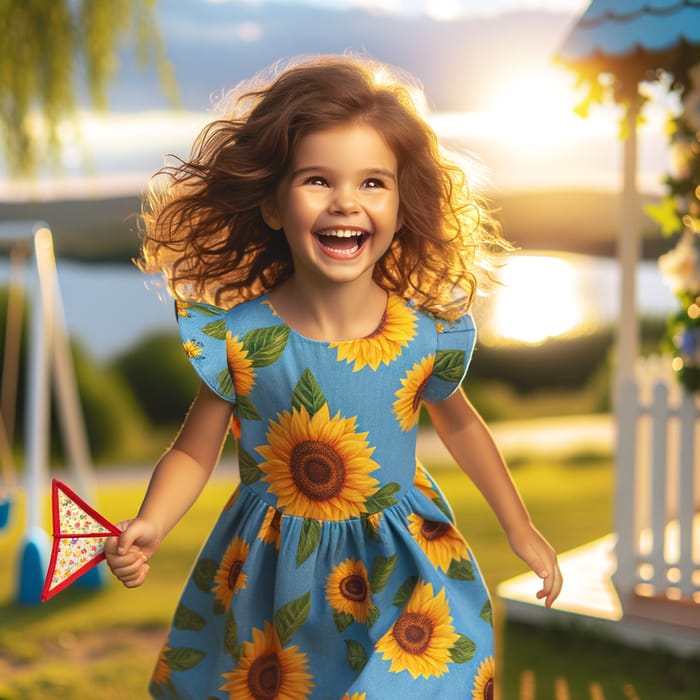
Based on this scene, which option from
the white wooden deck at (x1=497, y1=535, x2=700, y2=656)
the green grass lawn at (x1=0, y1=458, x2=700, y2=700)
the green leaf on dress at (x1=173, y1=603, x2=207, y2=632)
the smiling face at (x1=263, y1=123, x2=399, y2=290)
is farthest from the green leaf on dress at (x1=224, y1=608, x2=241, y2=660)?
the white wooden deck at (x1=497, y1=535, x2=700, y2=656)

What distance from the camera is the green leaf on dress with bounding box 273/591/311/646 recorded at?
6.89ft

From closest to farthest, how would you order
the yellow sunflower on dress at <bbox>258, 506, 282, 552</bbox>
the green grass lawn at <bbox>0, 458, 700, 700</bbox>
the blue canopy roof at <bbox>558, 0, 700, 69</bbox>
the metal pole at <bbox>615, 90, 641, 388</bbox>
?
the yellow sunflower on dress at <bbox>258, 506, 282, 552</bbox> < the green grass lawn at <bbox>0, 458, 700, 700</bbox> < the blue canopy roof at <bbox>558, 0, 700, 69</bbox> < the metal pole at <bbox>615, 90, 641, 388</bbox>

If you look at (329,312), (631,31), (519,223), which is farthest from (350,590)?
(519,223)

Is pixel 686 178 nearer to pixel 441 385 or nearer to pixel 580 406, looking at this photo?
pixel 441 385

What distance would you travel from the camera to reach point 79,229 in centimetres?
1513

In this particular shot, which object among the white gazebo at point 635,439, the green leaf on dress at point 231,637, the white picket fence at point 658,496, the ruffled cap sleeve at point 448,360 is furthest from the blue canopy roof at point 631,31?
the green leaf on dress at point 231,637

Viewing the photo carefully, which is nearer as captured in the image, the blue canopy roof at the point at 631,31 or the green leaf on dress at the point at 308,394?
the green leaf on dress at the point at 308,394

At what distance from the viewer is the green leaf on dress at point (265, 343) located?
2.14 metres

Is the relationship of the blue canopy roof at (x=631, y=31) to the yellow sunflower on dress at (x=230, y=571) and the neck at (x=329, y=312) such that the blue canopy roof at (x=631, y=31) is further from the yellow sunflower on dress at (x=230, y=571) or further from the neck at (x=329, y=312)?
the yellow sunflower on dress at (x=230, y=571)

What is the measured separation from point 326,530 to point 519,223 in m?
16.4

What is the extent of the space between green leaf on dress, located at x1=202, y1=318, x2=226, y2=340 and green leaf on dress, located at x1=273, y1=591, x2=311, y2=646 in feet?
1.68

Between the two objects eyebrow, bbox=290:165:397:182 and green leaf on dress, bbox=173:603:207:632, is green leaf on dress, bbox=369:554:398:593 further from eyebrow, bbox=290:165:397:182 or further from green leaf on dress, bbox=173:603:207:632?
eyebrow, bbox=290:165:397:182

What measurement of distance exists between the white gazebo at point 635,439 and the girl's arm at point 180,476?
8.47ft

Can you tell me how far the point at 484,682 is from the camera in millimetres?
2100
